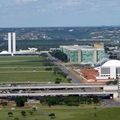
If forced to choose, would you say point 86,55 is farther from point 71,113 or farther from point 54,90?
point 71,113

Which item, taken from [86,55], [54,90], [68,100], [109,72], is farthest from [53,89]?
[86,55]

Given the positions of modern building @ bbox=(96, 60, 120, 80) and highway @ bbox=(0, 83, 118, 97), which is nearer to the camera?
highway @ bbox=(0, 83, 118, 97)

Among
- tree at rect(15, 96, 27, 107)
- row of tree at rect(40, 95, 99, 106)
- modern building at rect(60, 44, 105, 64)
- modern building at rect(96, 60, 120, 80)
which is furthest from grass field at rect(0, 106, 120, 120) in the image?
modern building at rect(60, 44, 105, 64)

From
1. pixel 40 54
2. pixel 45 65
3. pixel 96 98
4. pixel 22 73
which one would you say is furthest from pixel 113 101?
pixel 40 54

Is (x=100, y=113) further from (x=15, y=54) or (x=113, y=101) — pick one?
(x=15, y=54)

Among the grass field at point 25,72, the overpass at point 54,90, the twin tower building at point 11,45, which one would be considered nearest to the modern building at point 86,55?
the grass field at point 25,72

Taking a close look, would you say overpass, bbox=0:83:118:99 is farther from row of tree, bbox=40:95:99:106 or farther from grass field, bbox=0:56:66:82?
grass field, bbox=0:56:66:82

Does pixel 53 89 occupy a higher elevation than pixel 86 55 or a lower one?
lower

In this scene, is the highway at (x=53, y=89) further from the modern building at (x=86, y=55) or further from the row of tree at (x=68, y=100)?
the modern building at (x=86, y=55)

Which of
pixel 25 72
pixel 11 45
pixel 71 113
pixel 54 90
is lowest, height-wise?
pixel 71 113
